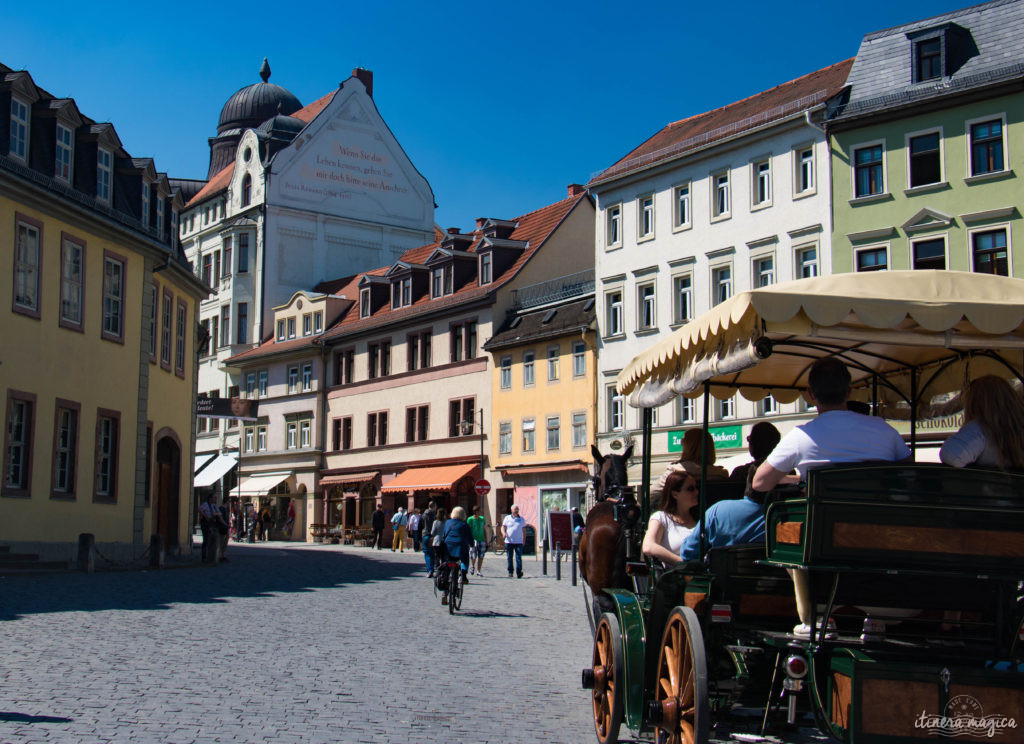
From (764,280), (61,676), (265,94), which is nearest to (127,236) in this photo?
(764,280)

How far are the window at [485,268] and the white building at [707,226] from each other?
7.92 metres

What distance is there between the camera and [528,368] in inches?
1957

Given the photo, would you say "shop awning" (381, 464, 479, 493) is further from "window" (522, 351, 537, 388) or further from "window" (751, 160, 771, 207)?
"window" (751, 160, 771, 207)

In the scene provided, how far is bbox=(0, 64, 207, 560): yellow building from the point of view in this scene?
26703mm

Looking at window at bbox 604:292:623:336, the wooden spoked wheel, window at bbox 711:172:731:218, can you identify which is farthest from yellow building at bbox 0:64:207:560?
the wooden spoked wheel

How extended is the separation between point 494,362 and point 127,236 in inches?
892

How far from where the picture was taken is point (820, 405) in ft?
20.4

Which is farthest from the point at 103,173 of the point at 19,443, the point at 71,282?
the point at 19,443

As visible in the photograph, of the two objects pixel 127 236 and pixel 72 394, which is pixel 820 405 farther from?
pixel 127 236

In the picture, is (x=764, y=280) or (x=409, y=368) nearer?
(x=764, y=280)

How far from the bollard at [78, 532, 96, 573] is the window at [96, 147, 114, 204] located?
8.38 metres

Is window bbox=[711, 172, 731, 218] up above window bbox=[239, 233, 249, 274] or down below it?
below

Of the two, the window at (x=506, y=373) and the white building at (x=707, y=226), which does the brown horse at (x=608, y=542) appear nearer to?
the white building at (x=707, y=226)

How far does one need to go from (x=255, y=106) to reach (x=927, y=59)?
5360cm
